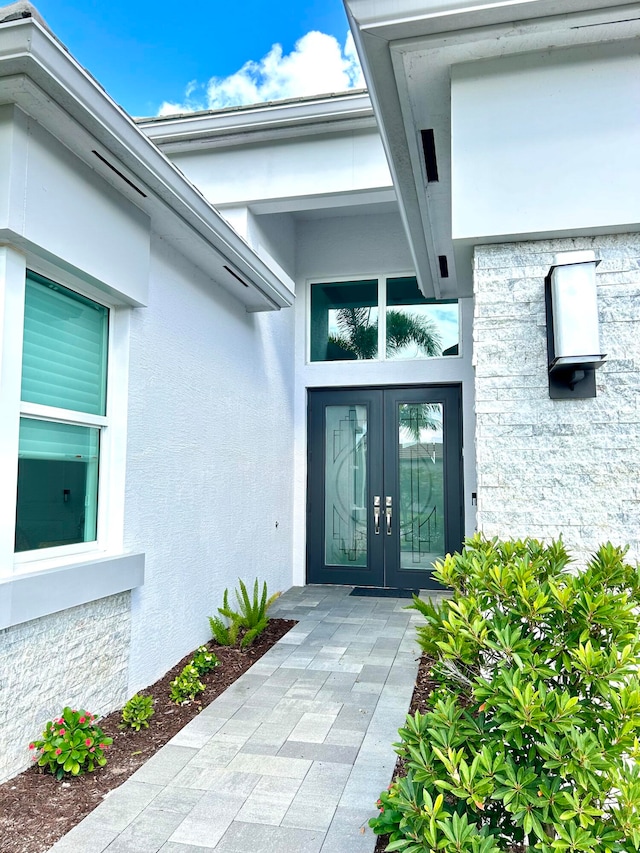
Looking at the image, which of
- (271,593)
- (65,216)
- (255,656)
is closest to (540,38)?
(65,216)

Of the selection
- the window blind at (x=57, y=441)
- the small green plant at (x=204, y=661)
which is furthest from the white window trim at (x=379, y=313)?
the window blind at (x=57, y=441)

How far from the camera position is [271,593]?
6.24m

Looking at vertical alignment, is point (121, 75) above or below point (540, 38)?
above

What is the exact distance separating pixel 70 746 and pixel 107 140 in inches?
110

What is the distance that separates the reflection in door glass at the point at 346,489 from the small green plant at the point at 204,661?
310cm

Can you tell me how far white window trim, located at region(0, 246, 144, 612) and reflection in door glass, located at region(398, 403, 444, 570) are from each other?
3.98 meters

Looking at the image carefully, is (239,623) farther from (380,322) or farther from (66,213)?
(380,322)

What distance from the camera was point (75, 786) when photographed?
8.39 ft

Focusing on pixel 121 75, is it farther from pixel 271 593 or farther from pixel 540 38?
pixel 540 38

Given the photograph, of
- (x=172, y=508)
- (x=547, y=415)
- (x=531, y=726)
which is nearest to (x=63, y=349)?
(x=172, y=508)

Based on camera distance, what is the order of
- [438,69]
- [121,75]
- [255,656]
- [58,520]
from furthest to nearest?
1. [121,75]
2. [255,656]
3. [58,520]
4. [438,69]

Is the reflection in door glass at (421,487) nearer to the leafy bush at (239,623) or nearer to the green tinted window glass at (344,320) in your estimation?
the green tinted window glass at (344,320)

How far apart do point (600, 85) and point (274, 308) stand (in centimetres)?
350

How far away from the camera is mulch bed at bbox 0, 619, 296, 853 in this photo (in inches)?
88.0
